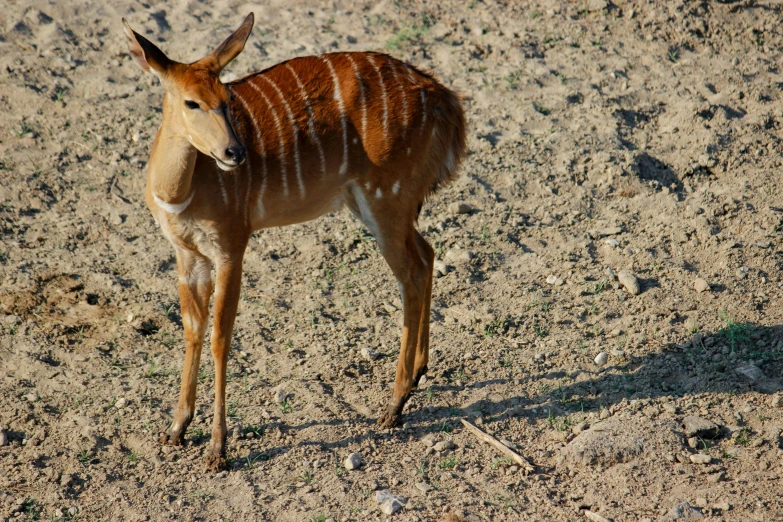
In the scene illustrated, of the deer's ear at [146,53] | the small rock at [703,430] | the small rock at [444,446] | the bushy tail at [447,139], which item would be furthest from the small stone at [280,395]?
the small rock at [703,430]

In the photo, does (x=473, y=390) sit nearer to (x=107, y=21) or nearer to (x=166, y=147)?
(x=166, y=147)

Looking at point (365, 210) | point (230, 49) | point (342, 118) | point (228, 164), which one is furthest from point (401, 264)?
point (230, 49)

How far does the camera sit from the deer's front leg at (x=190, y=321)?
4316mm

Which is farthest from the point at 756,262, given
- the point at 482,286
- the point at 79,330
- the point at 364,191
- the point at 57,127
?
the point at 57,127

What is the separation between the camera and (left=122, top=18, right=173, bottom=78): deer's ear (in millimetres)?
3650

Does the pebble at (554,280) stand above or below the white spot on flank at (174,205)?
below

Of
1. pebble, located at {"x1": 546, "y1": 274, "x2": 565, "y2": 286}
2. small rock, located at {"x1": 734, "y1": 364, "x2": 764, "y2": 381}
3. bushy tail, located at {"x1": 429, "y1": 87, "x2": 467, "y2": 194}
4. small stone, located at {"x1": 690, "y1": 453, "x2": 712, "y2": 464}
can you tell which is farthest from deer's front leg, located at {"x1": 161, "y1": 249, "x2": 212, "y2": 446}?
small rock, located at {"x1": 734, "y1": 364, "x2": 764, "y2": 381}

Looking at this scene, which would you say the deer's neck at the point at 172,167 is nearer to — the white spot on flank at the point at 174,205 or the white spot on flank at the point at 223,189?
the white spot on flank at the point at 174,205

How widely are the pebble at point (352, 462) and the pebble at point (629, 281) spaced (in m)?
2.17

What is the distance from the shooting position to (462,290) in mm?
5586

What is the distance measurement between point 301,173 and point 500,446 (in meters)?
1.70

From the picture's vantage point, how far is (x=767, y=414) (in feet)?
14.7

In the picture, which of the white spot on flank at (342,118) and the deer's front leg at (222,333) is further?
the white spot on flank at (342,118)

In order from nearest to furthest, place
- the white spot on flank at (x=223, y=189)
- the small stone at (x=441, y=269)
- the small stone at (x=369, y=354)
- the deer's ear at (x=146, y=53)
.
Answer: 1. the deer's ear at (x=146, y=53)
2. the white spot on flank at (x=223, y=189)
3. the small stone at (x=369, y=354)
4. the small stone at (x=441, y=269)
